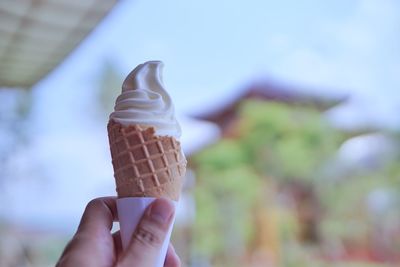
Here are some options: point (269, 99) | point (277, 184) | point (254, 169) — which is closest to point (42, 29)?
point (254, 169)

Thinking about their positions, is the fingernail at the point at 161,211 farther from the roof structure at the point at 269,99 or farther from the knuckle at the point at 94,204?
the roof structure at the point at 269,99

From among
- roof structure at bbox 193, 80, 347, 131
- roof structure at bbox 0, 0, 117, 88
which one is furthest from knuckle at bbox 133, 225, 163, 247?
roof structure at bbox 193, 80, 347, 131

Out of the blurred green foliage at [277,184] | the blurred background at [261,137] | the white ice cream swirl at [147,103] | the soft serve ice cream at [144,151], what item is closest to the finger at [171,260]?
the soft serve ice cream at [144,151]

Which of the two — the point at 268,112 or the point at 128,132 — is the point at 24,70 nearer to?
the point at 128,132

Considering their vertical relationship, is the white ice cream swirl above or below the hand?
above

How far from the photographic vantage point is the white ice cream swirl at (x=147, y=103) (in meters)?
0.65

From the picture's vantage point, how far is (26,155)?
192 inches

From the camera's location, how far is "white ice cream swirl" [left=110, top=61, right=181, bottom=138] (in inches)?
25.4

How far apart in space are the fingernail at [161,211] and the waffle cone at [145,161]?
0.15 ft

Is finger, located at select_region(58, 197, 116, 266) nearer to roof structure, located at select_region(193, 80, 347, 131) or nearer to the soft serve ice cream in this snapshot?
the soft serve ice cream

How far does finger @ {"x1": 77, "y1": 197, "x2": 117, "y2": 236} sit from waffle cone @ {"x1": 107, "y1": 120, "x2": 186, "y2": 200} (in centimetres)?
2

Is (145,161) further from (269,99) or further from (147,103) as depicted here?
(269,99)

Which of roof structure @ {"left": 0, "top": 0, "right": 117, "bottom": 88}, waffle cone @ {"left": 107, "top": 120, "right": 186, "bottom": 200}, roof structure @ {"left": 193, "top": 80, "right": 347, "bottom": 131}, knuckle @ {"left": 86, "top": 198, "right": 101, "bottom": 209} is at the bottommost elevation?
knuckle @ {"left": 86, "top": 198, "right": 101, "bottom": 209}

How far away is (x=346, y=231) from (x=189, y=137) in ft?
8.14
